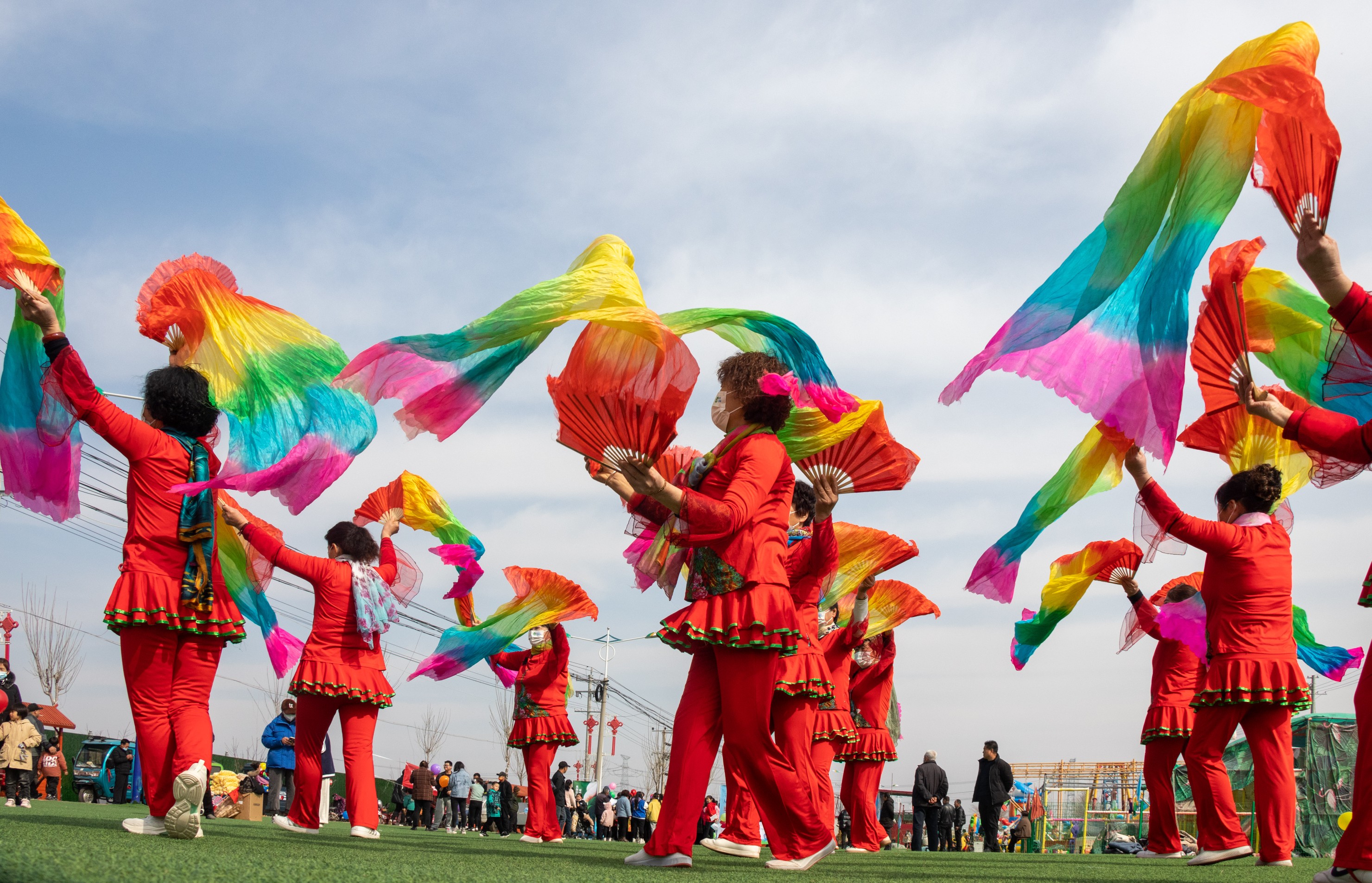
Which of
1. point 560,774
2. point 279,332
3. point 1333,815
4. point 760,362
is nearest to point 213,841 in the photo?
point 279,332

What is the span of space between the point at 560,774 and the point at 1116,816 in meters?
11.0

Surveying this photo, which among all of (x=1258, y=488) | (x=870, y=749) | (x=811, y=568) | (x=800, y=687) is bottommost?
(x=870, y=749)

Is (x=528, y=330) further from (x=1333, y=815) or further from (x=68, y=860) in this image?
(x=1333, y=815)

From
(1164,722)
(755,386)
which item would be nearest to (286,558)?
(755,386)

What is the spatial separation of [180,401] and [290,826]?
3.31m

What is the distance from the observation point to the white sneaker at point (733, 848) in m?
6.36

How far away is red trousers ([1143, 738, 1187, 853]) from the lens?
7926 mm

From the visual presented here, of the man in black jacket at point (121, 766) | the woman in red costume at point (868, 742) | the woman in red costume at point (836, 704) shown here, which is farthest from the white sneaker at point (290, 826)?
the man in black jacket at point (121, 766)

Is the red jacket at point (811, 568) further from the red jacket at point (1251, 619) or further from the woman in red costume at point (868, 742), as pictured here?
the woman in red costume at point (868, 742)

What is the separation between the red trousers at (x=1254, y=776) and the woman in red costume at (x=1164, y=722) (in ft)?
5.63

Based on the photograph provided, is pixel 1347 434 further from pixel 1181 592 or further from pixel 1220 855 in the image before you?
pixel 1181 592

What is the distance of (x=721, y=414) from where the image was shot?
4879mm

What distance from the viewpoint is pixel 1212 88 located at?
12.6 ft

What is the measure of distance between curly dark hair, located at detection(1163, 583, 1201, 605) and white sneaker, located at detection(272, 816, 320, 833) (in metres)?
6.39
